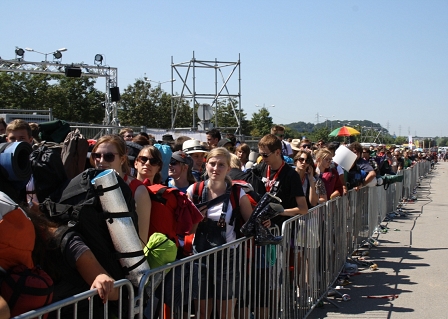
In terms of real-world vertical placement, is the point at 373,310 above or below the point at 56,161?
below

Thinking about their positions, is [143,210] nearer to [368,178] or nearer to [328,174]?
[328,174]

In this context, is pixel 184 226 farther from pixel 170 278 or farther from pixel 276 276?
pixel 276 276

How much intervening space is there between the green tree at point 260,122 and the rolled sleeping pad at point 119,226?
176 ft

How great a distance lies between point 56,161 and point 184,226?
1155 mm

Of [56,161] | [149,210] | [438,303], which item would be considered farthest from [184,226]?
[438,303]

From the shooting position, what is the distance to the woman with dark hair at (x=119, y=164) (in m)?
3.94

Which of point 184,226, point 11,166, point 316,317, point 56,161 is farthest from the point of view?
point 316,317

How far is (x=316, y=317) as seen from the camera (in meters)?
6.49

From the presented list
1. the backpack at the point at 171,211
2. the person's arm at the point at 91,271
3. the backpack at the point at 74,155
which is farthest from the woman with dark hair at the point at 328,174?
the person's arm at the point at 91,271

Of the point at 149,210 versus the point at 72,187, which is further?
the point at 149,210

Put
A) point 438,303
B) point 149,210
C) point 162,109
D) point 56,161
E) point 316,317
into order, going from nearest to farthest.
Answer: point 56,161
point 149,210
point 316,317
point 438,303
point 162,109

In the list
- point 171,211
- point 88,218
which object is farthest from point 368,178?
point 88,218

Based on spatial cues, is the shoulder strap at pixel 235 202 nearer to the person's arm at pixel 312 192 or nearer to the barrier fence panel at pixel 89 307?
the barrier fence panel at pixel 89 307

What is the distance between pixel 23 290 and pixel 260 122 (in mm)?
56197
